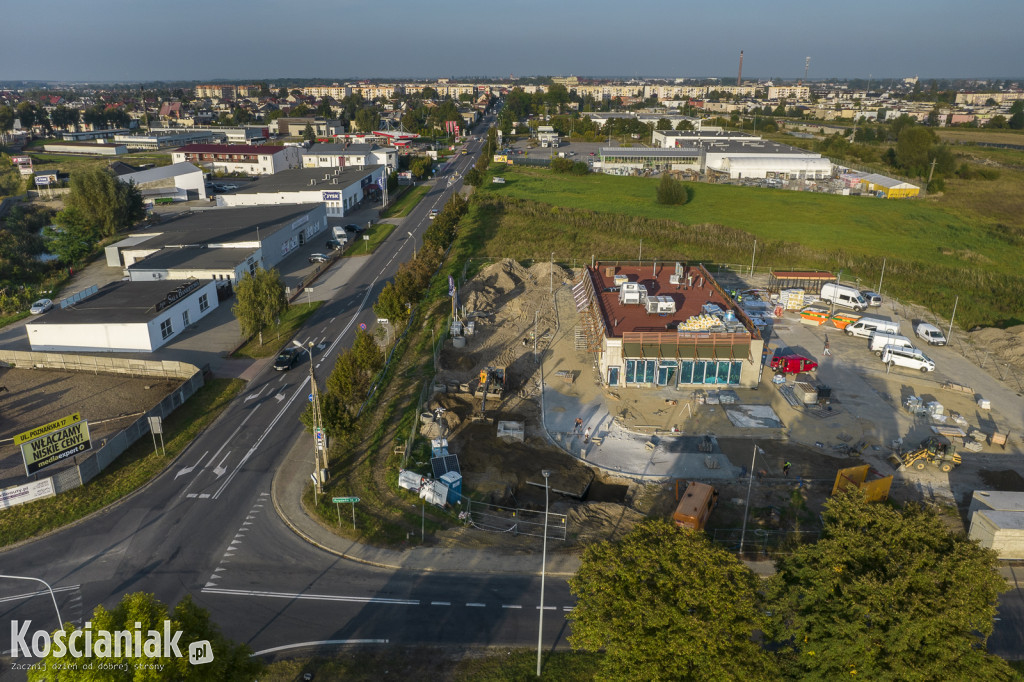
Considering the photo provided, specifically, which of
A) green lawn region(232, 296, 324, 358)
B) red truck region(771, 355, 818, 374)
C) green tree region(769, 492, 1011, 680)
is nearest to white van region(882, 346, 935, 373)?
red truck region(771, 355, 818, 374)

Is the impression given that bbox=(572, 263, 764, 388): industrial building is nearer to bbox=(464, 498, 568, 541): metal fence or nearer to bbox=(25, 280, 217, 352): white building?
bbox=(464, 498, 568, 541): metal fence

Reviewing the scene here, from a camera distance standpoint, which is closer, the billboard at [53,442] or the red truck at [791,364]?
the billboard at [53,442]

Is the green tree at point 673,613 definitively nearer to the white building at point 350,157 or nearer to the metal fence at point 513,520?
the metal fence at point 513,520

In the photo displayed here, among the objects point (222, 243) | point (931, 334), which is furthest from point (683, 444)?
point (222, 243)

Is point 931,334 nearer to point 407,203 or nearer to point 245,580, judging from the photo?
point 245,580

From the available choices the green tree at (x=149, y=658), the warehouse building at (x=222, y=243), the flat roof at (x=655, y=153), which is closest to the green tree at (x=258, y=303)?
the warehouse building at (x=222, y=243)

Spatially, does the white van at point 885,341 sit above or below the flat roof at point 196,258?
below
